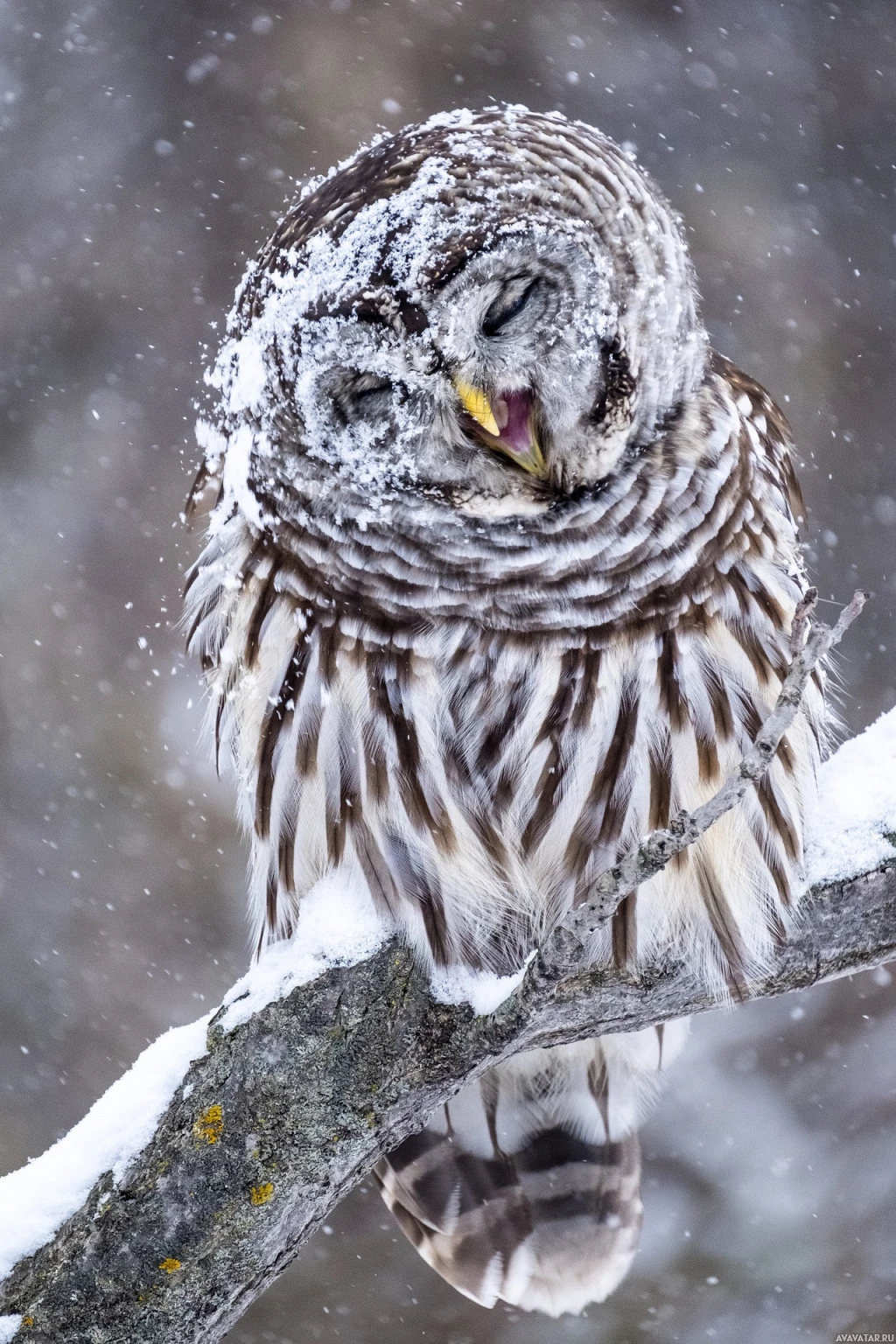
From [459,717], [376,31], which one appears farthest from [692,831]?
[376,31]

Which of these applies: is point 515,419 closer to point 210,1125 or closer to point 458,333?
point 458,333

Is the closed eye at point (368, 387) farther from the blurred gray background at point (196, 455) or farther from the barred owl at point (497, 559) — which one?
the blurred gray background at point (196, 455)

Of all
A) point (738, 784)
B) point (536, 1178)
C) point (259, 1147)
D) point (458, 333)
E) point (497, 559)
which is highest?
point (458, 333)

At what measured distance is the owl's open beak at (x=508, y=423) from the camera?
1597 mm

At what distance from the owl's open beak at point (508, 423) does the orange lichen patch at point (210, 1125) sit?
0.92 metres

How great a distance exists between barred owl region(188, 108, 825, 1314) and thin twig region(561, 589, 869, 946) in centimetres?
59

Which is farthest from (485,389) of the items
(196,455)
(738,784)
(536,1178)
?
(196,455)

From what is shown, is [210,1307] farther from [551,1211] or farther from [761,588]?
[761,588]

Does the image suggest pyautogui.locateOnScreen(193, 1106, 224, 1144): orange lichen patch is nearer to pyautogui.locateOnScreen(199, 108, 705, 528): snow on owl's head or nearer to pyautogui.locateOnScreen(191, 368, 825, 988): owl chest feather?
pyautogui.locateOnScreen(191, 368, 825, 988): owl chest feather

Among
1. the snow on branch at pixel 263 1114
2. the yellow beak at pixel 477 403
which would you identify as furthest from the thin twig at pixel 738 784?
the yellow beak at pixel 477 403

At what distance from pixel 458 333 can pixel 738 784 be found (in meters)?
0.71

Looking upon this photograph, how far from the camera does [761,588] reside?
73.0 inches

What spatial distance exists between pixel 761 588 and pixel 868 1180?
345 cm

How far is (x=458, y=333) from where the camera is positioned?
5.14ft
